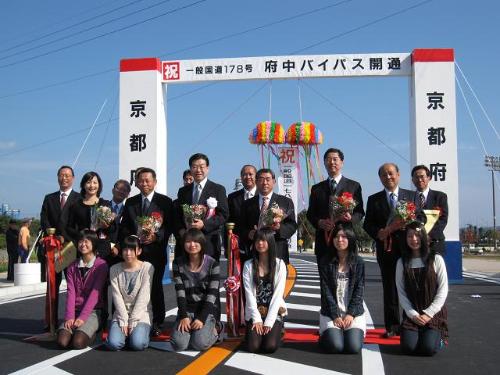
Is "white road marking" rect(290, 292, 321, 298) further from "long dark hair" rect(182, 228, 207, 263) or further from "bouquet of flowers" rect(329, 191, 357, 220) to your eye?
"long dark hair" rect(182, 228, 207, 263)

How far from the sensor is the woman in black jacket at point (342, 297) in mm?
4691

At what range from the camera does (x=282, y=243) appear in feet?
18.0

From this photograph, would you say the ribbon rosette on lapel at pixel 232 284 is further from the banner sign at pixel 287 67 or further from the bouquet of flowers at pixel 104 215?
→ the banner sign at pixel 287 67

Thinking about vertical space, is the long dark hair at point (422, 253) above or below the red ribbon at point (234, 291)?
above

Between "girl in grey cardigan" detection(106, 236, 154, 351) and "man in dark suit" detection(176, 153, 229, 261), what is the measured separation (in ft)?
1.87

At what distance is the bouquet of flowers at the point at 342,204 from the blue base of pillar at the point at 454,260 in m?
6.36

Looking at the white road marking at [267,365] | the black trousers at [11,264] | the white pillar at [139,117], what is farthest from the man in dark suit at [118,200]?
the black trousers at [11,264]

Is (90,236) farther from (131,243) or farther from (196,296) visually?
(196,296)

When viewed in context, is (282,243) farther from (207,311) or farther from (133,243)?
(133,243)

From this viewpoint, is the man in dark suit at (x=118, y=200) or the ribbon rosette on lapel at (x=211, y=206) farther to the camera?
the man in dark suit at (x=118, y=200)

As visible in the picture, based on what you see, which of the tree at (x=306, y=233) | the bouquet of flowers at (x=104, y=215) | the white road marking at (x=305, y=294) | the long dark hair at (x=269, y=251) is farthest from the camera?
the tree at (x=306, y=233)

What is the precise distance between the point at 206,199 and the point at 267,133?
1732 cm

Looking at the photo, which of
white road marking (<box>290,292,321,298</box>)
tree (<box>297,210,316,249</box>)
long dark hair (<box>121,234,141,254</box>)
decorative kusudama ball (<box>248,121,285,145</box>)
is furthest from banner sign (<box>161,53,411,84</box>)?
tree (<box>297,210,316,249</box>)

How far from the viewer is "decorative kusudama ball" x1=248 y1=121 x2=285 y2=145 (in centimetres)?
2273
